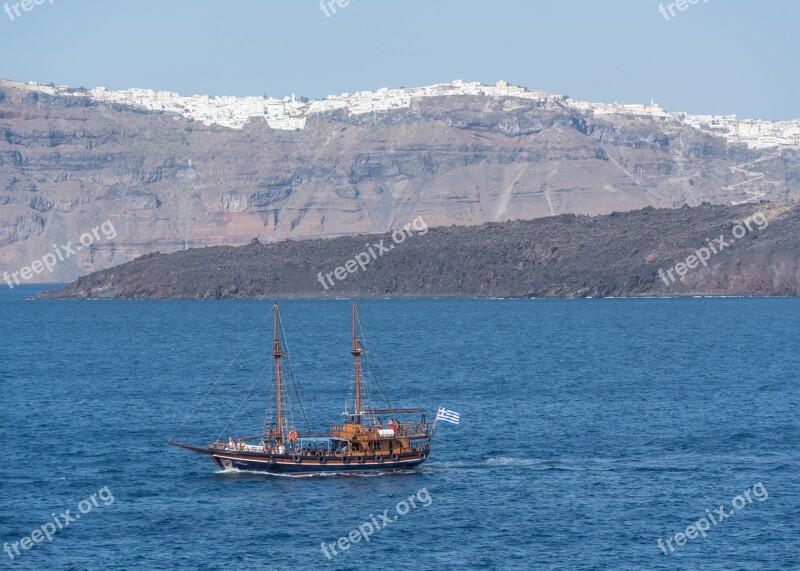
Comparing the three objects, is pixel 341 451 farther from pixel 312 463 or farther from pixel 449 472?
pixel 449 472

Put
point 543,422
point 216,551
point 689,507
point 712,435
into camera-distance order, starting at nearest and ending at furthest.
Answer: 1. point 216,551
2. point 689,507
3. point 712,435
4. point 543,422

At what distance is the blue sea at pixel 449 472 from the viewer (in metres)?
51.4

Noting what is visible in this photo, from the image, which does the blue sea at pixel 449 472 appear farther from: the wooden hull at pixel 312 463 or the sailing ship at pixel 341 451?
the sailing ship at pixel 341 451

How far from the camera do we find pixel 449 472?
64.6 meters

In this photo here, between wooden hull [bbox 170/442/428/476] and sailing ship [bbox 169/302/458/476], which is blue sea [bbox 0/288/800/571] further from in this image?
sailing ship [bbox 169/302/458/476]

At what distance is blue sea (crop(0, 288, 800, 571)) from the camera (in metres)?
51.4

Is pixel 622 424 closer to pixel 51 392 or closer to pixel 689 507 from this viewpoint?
pixel 689 507

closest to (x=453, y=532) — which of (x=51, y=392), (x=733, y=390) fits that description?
(x=733, y=390)

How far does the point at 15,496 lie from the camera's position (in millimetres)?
60344

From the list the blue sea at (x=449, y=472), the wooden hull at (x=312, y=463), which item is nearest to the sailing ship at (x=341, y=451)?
the wooden hull at (x=312, y=463)

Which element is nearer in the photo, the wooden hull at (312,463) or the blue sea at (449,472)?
the blue sea at (449,472)

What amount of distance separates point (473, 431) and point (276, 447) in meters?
16.1

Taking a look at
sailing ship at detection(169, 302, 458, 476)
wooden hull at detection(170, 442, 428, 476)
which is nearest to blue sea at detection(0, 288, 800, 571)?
wooden hull at detection(170, 442, 428, 476)

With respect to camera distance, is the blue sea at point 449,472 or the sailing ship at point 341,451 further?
the sailing ship at point 341,451
